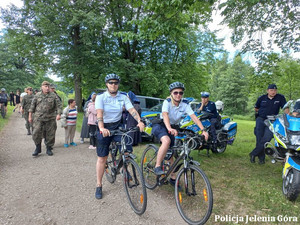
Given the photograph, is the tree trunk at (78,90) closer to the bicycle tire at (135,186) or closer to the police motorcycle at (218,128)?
the police motorcycle at (218,128)

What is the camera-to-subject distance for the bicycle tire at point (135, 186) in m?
3.02

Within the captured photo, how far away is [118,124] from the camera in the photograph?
363cm

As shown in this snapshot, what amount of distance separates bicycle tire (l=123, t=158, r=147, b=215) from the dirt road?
14cm

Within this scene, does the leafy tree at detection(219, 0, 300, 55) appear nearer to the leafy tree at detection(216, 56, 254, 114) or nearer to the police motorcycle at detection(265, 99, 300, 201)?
the police motorcycle at detection(265, 99, 300, 201)

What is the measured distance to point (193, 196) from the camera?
305 centimetres

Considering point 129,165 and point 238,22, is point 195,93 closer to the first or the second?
point 238,22

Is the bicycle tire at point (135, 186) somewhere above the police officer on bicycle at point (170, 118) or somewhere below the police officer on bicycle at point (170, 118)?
below

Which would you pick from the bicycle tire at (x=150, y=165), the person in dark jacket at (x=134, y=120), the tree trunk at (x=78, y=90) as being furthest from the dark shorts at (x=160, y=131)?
the tree trunk at (x=78, y=90)

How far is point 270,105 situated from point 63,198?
544 centimetres

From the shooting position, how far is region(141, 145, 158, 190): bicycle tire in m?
3.98

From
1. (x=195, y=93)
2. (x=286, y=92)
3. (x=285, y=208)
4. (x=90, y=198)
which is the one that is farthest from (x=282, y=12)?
(x=286, y=92)

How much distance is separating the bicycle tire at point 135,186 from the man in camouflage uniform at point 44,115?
11.8 ft

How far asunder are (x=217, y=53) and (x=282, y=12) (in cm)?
1495

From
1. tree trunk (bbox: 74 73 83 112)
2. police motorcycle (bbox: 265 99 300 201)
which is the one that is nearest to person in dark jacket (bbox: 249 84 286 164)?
police motorcycle (bbox: 265 99 300 201)
